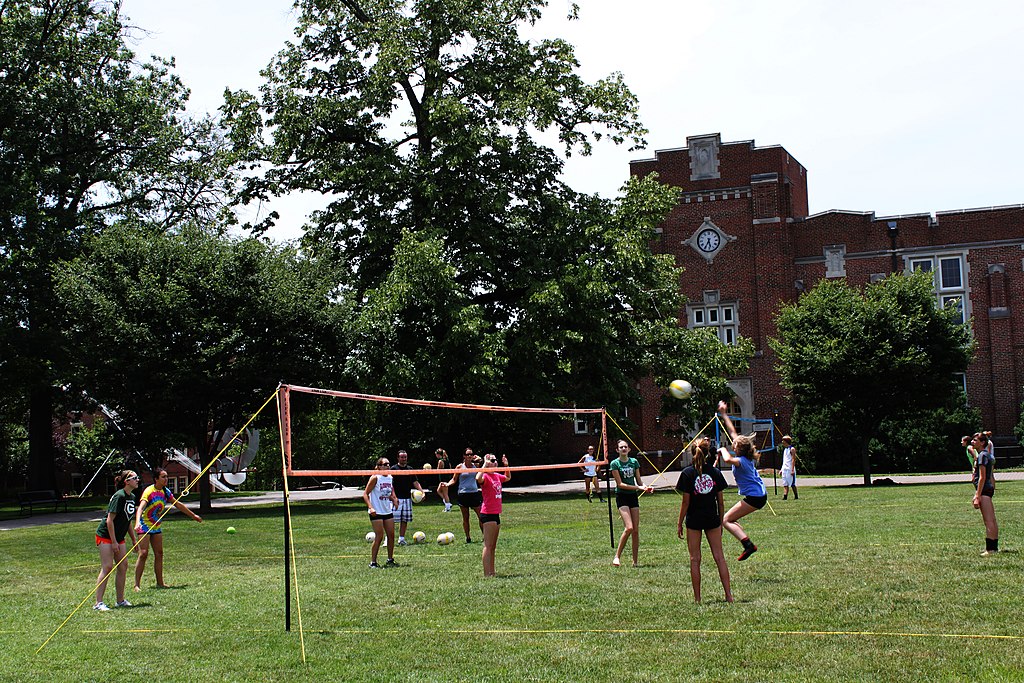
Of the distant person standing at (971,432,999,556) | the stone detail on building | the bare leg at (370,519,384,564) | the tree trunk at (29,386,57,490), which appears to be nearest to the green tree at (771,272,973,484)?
the stone detail on building

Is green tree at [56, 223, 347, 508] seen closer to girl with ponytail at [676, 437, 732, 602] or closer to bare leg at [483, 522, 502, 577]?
bare leg at [483, 522, 502, 577]

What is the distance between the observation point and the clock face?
53875mm

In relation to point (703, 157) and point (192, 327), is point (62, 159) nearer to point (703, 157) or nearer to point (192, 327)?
point (192, 327)

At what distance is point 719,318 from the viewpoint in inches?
2121

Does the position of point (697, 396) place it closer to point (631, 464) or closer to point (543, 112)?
point (543, 112)

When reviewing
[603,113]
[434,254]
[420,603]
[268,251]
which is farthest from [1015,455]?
[420,603]

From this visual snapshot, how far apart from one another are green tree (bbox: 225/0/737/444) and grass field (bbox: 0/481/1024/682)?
14807 millimetres

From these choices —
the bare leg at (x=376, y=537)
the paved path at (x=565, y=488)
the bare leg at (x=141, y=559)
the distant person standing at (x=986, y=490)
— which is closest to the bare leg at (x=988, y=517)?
the distant person standing at (x=986, y=490)

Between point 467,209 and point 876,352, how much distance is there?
16.0 m

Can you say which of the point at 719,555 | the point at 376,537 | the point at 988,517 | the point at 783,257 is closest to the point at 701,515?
the point at 719,555

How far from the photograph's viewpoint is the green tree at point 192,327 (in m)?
31.2

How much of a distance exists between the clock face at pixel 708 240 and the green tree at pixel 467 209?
1344cm

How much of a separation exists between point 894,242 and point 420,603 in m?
45.9

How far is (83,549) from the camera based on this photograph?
73.5 ft
